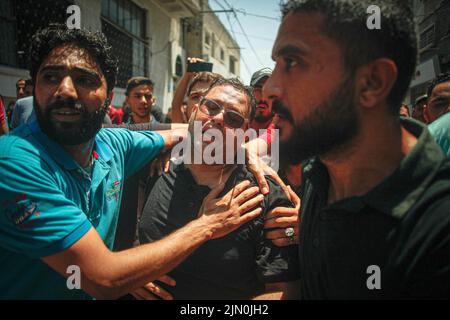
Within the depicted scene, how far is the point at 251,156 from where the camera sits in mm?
2078

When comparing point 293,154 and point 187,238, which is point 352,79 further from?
point 187,238

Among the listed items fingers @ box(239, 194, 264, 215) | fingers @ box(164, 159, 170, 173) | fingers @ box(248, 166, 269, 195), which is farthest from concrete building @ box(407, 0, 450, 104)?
fingers @ box(239, 194, 264, 215)

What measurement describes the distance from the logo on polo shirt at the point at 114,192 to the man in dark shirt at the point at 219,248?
206mm

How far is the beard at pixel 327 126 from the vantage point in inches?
47.4

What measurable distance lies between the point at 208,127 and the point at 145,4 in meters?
11.5

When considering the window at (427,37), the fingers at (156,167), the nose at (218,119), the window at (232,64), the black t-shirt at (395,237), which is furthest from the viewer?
the window at (232,64)

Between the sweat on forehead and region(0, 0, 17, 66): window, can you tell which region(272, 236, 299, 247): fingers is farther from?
region(0, 0, 17, 66): window

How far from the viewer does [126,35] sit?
424 inches

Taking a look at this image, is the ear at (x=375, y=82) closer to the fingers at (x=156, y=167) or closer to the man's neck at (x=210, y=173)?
the man's neck at (x=210, y=173)

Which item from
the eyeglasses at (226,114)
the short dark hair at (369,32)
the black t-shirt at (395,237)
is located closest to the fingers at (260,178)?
the eyeglasses at (226,114)

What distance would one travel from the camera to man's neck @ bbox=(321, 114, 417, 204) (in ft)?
3.83

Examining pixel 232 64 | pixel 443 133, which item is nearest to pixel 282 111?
pixel 443 133

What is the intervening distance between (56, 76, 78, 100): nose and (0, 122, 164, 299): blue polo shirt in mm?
232

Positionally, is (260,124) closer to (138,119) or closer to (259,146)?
(259,146)
